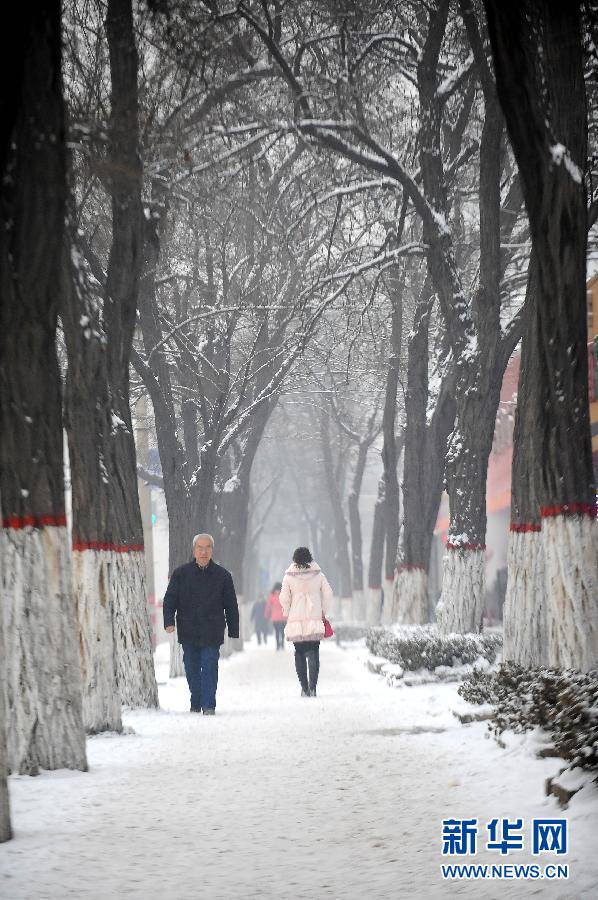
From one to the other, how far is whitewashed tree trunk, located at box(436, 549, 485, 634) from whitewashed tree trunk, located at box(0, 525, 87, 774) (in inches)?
375

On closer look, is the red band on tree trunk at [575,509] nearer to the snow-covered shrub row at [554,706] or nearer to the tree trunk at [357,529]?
the snow-covered shrub row at [554,706]

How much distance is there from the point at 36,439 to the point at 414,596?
50.0 ft

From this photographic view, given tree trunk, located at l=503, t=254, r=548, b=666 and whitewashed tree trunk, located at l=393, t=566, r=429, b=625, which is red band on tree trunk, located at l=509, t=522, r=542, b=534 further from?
whitewashed tree trunk, located at l=393, t=566, r=429, b=625

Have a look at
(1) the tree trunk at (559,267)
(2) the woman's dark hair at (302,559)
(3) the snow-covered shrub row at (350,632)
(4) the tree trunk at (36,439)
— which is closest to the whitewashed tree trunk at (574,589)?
(1) the tree trunk at (559,267)

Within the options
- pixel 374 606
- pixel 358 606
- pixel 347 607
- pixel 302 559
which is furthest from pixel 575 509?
pixel 347 607

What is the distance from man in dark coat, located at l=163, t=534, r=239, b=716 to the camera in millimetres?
14891

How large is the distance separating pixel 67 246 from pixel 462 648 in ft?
24.4

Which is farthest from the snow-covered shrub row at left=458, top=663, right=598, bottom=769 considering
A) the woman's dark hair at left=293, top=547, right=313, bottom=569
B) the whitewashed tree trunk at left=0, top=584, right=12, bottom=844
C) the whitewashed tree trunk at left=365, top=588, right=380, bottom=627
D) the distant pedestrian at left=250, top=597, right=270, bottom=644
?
the distant pedestrian at left=250, top=597, right=270, bottom=644

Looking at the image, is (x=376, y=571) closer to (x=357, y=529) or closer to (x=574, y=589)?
(x=357, y=529)

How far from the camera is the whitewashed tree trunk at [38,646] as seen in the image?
910 cm

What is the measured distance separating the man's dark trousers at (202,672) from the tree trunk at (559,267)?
5277 millimetres

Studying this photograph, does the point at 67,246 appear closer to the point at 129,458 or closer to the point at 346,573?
the point at 129,458

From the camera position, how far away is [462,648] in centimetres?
1720

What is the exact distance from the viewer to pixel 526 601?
12641mm
